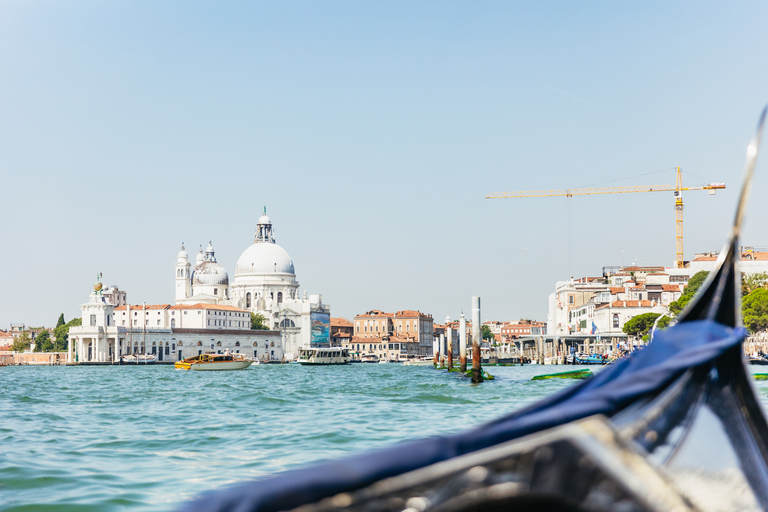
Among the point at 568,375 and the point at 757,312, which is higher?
the point at 757,312

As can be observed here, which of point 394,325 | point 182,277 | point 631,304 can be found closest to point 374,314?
point 394,325

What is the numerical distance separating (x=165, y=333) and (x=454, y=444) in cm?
7630

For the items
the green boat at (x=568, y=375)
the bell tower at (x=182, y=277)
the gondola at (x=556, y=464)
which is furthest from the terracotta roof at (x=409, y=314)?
the gondola at (x=556, y=464)

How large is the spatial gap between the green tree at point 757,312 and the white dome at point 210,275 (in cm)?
6282

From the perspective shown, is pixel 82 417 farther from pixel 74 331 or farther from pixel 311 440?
pixel 74 331

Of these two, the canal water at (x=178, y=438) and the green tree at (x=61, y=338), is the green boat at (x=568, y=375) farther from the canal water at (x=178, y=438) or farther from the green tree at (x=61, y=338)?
the green tree at (x=61, y=338)

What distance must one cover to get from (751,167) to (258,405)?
39.9 ft

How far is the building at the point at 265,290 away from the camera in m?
89.9

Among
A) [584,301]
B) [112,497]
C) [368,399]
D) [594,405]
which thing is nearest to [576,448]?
[594,405]

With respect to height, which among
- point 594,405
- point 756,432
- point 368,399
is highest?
point 594,405

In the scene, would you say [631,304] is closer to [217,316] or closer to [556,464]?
[217,316]

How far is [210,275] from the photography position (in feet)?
311

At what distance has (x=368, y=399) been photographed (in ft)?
51.1

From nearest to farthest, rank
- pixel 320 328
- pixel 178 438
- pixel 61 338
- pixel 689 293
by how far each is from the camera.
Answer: pixel 178 438 < pixel 689 293 < pixel 61 338 < pixel 320 328
